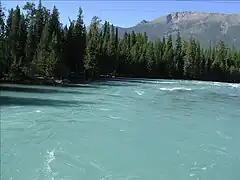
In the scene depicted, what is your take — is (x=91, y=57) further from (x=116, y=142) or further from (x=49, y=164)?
(x=49, y=164)

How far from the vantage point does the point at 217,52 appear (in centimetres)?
13550

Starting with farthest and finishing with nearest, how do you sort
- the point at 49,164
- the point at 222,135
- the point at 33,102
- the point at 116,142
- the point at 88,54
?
1. the point at 88,54
2. the point at 33,102
3. the point at 222,135
4. the point at 116,142
5. the point at 49,164

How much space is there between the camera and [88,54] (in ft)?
280

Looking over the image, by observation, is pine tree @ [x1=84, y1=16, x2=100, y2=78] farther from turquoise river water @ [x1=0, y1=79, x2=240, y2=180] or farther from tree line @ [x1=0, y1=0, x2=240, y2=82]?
turquoise river water @ [x1=0, y1=79, x2=240, y2=180]

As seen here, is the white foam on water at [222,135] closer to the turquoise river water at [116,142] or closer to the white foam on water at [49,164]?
the turquoise river water at [116,142]

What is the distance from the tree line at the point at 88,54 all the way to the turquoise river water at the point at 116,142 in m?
29.1

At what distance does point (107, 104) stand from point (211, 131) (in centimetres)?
1534

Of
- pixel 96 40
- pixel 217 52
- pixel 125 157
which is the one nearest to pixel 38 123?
pixel 125 157

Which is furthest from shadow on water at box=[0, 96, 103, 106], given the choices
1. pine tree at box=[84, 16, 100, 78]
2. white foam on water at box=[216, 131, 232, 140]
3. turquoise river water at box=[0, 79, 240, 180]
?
pine tree at box=[84, 16, 100, 78]

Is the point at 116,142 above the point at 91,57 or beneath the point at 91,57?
beneath

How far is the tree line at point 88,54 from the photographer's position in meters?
69.6

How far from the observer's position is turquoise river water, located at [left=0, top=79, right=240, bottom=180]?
1864 centimetres

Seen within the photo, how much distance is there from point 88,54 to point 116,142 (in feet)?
204

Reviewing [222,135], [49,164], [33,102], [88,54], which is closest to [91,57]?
[88,54]
